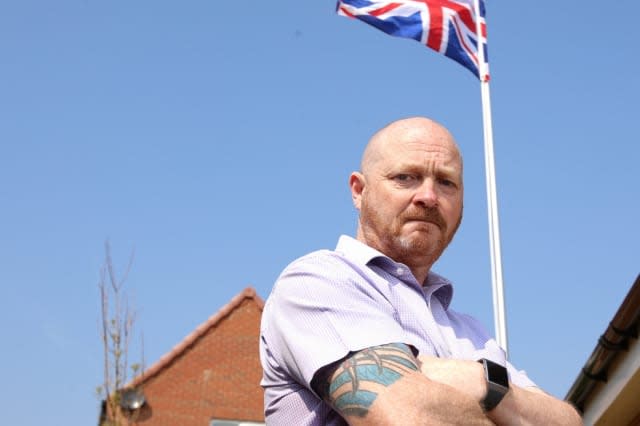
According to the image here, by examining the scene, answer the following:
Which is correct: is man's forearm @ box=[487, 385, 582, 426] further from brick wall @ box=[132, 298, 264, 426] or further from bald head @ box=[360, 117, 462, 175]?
brick wall @ box=[132, 298, 264, 426]

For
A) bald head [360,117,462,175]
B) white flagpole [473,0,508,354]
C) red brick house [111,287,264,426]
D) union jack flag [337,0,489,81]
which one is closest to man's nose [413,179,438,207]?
bald head [360,117,462,175]

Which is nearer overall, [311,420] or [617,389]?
[311,420]

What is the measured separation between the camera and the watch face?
2105 millimetres

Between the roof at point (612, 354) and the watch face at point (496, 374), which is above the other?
the roof at point (612, 354)

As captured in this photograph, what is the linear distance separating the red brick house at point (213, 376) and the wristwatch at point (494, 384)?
1573cm

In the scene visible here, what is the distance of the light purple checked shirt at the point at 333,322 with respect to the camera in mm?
2020

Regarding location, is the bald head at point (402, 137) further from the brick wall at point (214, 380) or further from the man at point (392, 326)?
the brick wall at point (214, 380)

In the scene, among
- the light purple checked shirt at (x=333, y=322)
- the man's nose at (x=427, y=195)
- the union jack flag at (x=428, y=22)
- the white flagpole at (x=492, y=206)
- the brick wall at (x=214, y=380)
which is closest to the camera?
the light purple checked shirt at (x=333, y=322)

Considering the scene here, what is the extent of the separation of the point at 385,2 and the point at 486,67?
4.26ft

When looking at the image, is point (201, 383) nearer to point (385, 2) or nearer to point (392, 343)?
point (385, 2)

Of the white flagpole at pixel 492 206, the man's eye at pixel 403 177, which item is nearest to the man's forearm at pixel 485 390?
the man's eye at pixel 403 177

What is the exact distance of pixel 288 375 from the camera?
2.16 metres

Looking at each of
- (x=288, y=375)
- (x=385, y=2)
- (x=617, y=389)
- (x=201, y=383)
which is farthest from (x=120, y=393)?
(x=201, y=383)

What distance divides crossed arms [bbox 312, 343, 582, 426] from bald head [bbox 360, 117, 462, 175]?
806 mm
